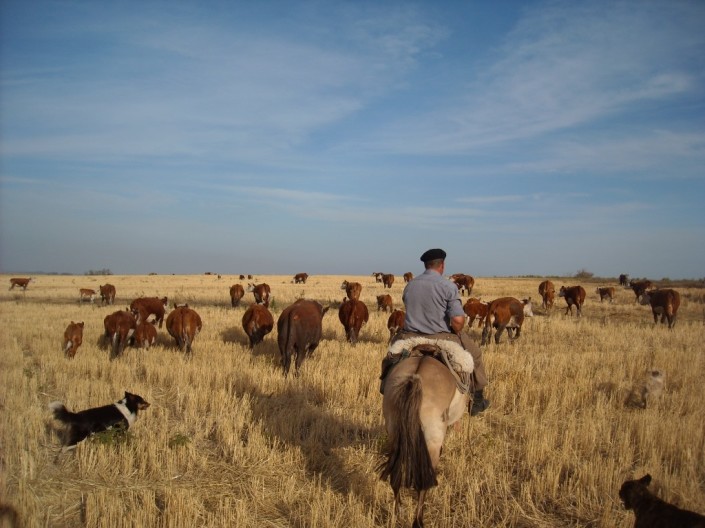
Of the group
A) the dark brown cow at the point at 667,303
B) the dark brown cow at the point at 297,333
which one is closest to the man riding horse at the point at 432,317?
the dark brown cow at the point at 297,333

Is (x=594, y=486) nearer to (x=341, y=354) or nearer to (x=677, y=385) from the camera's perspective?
(x=677, y=385)

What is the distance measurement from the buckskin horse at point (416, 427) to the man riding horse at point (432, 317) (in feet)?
2.17

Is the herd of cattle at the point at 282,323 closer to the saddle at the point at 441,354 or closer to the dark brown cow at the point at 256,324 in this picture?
the dark brown cow at the point at 256,324

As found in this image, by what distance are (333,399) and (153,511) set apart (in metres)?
3.62

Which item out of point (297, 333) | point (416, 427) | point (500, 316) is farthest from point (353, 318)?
point (416, 427)

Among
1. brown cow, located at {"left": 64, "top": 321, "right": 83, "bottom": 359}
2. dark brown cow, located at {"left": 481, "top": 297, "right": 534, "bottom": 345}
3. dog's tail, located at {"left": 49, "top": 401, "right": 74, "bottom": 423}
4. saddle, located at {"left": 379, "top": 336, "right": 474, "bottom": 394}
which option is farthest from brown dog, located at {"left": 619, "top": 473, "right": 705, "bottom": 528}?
brown cow, located at {"left": 64, "top": 321, "right": 83, "bottom": 359}

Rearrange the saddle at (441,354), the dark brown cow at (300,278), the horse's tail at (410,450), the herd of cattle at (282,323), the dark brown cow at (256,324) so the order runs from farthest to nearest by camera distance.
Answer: the dark brown cow at (300,278) → the dark brown cow at (256,324) → the herd of cattle at (282,323) → the saddle at (441,354) → the horse's tail at (410,450)

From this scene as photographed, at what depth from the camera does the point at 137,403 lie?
602cm

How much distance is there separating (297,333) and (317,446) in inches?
152

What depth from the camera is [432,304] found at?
16.6 ft

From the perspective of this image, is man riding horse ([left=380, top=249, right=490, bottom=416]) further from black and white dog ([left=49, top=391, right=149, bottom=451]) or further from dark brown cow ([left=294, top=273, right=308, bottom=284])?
dark brown cow ([left=294, top=273, right=308, bottom=284])

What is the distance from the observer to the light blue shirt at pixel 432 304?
16.5 feet

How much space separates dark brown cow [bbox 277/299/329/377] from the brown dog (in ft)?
20.9

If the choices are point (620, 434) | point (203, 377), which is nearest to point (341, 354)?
point (203, 377)
